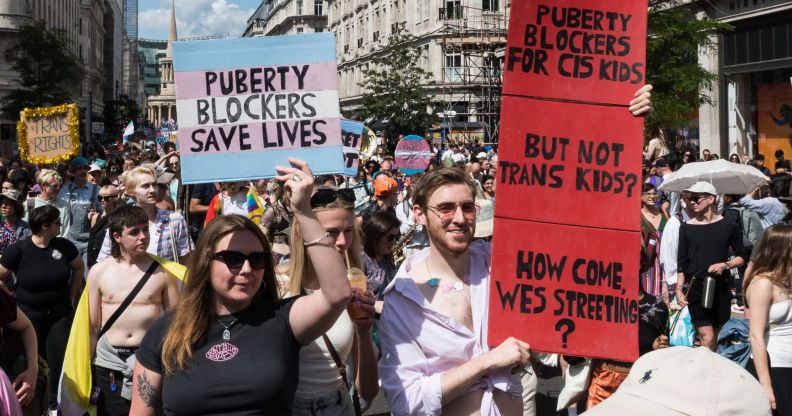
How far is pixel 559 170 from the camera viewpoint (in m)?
3.75

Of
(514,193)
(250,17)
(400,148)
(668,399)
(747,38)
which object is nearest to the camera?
(668,399)

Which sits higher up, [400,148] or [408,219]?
[400,148]

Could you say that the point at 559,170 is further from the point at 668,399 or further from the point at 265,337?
the point at 668,399

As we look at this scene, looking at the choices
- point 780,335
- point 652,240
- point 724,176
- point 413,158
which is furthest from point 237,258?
point 413,158

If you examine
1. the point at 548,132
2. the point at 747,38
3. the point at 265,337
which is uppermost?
the point at 747,38

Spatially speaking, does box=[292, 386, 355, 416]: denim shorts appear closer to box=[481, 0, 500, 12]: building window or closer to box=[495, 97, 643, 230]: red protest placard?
box=[495, 97, 643, 230]: red protest placard

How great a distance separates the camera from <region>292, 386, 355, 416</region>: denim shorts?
3.78m

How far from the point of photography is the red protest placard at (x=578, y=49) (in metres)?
3.75

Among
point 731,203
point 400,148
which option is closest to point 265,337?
point 731,203

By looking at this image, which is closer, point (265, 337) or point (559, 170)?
point (265, 337)

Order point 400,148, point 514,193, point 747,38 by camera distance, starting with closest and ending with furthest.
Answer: point 514,193
point 400,148
point 747,38

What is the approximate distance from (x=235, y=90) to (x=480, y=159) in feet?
66.8

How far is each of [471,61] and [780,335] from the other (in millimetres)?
53699

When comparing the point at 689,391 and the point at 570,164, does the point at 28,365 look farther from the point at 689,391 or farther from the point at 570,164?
the point at 689,391
